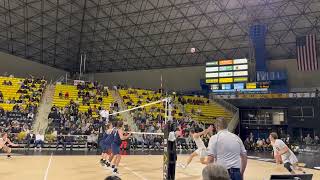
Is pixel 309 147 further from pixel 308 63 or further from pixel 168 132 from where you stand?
pixel 168 132

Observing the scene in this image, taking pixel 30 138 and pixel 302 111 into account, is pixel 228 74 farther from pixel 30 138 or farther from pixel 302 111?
pixel 30 138

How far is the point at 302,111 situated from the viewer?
3919 cm

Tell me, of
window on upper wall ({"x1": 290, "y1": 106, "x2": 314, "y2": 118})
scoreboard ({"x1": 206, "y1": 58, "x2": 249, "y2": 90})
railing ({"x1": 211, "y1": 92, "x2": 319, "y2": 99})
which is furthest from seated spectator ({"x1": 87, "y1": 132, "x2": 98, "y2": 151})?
window on upper wall ({"x1": 290, "y1": 106, "x2": 314, "y2": 118})

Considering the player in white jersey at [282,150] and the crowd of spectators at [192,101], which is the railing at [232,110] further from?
the player in white jersey at [282,150]

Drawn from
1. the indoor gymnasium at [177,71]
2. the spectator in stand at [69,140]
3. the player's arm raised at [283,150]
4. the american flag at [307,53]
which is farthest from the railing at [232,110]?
the player's arm raised at [283,150]

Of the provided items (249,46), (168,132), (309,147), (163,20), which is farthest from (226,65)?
(168,132)

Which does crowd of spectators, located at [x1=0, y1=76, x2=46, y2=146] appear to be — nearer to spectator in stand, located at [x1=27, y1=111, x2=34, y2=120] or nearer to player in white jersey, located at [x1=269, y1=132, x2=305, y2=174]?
spectator in stand, located at [x1=27, y1=111, x2=34, y2=120]

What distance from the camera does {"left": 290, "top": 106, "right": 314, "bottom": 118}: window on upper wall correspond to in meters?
38.8

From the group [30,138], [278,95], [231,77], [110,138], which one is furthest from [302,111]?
[110,138]

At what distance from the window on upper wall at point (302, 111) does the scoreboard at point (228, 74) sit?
6441 millimetres

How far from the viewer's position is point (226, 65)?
39.9m

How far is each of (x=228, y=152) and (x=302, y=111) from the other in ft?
120

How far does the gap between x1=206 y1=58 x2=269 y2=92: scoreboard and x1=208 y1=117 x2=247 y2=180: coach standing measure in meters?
33.8

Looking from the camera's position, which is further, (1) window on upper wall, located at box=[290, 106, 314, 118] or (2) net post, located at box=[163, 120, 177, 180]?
(1) window on upper wall, located at box=[290, 106, 314, 118]
